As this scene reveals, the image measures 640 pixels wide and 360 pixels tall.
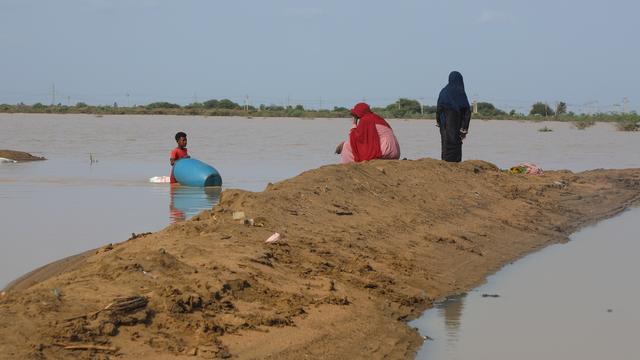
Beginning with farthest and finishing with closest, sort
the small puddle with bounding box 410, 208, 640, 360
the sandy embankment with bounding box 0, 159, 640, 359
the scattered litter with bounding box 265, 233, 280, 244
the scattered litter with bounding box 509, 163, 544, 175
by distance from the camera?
the scattered litter with bounding box 509, 163, 544, 175 → the scattered litter with bounding box 265, 233, 280, 244 → the small puddle with bounding box 410, 208, 640, 360 → the sandy embankment with bounding box 0, 159, 640, 359

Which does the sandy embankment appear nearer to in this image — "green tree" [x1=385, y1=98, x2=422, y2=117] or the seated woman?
the seated woman

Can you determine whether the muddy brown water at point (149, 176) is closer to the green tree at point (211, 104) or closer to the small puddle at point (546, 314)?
the small puddle at point (546, 314)

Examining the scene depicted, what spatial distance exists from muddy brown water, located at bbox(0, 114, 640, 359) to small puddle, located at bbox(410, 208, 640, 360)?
0.03 metres

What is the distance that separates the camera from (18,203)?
14.7m

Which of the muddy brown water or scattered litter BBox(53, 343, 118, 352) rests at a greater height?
scattered litter BBox(53, 343, 118, 352)

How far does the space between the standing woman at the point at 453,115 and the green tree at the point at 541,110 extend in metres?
70.9

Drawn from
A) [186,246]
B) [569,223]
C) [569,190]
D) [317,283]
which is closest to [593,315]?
[317,283]

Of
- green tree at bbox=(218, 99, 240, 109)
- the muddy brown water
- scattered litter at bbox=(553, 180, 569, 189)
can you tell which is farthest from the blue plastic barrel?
green tree at bbox=(218, 99, 240, 109)

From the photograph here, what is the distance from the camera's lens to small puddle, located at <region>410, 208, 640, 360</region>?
6934mm

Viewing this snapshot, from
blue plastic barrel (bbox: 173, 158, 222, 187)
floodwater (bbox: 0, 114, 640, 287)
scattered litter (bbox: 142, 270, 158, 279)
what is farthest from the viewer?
blue plastic barrel (bbox: 173, 158, 222, 187)

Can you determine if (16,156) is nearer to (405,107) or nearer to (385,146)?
(385,146)

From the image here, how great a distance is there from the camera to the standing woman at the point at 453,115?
15.9m

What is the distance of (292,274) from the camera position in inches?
291

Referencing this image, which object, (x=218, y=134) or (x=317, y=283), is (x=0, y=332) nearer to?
(x=317, y=283)
